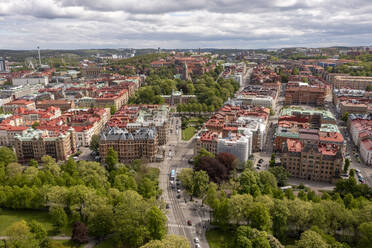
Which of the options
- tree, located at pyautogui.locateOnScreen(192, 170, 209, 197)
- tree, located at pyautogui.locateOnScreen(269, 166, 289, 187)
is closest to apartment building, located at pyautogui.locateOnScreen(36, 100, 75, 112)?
tree, located at pyautogui.locateOnScreen(192, 170, 209, 197)

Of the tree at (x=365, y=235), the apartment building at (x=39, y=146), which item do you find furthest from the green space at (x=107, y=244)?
the apartment building at (x=39, y=146)

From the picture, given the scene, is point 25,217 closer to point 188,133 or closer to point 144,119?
point 144,119

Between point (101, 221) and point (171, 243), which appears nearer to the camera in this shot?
point (171, 243)

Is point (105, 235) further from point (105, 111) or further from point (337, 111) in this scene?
point (337, 111)

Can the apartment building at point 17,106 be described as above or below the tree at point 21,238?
above

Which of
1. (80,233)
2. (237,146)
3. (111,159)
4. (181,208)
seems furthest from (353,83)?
(80,233)

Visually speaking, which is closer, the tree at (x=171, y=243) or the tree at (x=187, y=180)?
the tree at (x=171, y=243)

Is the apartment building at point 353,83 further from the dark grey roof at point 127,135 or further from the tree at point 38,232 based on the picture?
the tree at point 38,232
